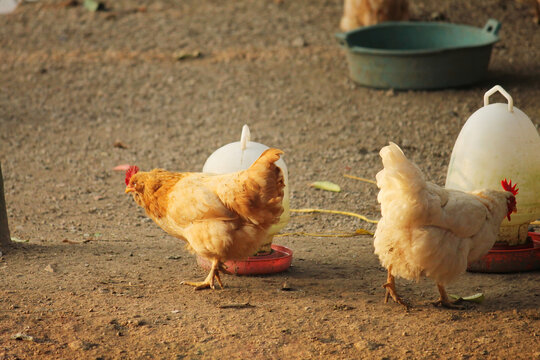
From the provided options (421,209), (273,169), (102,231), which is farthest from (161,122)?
(421,209)

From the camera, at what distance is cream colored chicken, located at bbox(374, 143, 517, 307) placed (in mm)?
3418

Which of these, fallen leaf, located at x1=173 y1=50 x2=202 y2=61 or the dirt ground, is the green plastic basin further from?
fallen leaf, located at x1=173 y1=50 x2=202 y2=61

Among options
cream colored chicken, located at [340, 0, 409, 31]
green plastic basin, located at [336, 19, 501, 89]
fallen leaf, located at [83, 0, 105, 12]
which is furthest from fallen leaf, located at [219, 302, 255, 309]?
fallen leaf, located at [83, 0, 105, 12]

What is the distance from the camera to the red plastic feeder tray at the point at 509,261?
4125 millimetres

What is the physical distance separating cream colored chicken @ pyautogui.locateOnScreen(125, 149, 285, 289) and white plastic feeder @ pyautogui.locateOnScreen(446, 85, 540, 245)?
124 centimetres

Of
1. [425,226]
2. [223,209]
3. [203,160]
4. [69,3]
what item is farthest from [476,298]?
[69,3]

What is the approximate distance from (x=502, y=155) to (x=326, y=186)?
2.10 m

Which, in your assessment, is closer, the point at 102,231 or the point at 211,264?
the point at 211,264

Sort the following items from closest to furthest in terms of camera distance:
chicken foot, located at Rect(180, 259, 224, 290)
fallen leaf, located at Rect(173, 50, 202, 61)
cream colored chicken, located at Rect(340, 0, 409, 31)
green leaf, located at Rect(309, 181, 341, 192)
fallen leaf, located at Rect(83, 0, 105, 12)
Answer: chicken foot, located at Rect(180, 259, 224, 290), green leaf, located at Rect(309, 181, 341, 192), cream colored chicken, located at Rect(340, 0, 409, 31), fallen leaf, located at Rect(173, 50, 202, 61), fallen leaf, located at Rect(83, 0, 105, 12)

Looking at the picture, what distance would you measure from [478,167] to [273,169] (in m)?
1.34

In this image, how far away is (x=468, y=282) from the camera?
13.4 ft

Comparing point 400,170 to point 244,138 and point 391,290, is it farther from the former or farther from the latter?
point 244,138

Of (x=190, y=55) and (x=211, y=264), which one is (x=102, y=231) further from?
(x=190, y=55)

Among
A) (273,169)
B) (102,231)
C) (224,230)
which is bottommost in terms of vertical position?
(102,231)
